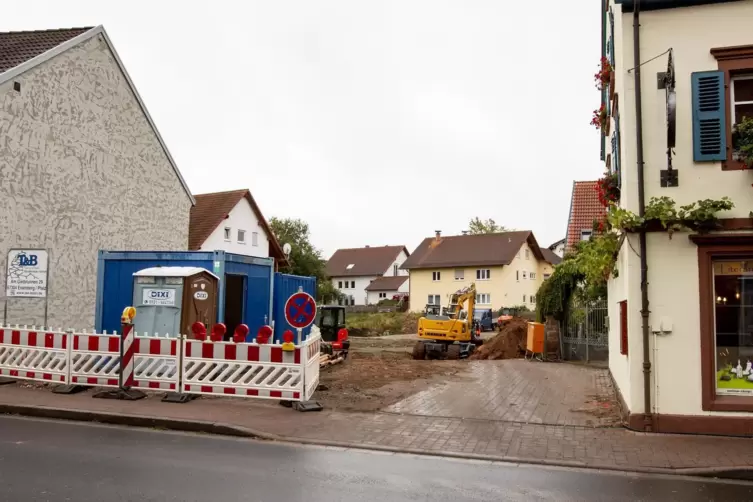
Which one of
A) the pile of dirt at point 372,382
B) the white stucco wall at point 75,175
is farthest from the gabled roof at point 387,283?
the pile of dirt at point 372,382

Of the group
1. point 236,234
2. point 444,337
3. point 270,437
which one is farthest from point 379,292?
point 270,437

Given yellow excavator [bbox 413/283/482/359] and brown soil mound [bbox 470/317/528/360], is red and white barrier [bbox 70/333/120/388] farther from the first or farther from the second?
brown soil mound [bbox 470/317/528/360]

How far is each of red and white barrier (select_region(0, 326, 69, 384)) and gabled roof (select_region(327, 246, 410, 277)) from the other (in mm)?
70501

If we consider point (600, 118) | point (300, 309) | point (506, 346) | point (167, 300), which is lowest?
point (506, 346)

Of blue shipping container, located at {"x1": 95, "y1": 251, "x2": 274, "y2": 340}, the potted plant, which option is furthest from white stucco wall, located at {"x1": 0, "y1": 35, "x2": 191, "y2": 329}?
the potted plant

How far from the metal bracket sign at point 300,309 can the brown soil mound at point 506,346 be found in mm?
14887

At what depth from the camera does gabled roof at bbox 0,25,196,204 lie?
16.2 metres

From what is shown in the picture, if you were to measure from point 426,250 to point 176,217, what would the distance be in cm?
4168

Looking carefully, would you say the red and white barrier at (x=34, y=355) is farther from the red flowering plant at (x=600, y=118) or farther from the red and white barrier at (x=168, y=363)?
the red flowering plant at (x=600, y=118)

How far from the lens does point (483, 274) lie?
57906mm

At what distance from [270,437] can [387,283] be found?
2804 inches

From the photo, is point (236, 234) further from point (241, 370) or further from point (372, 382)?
point (241, 370)

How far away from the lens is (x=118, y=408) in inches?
391

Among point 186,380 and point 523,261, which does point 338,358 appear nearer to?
point 186,380
